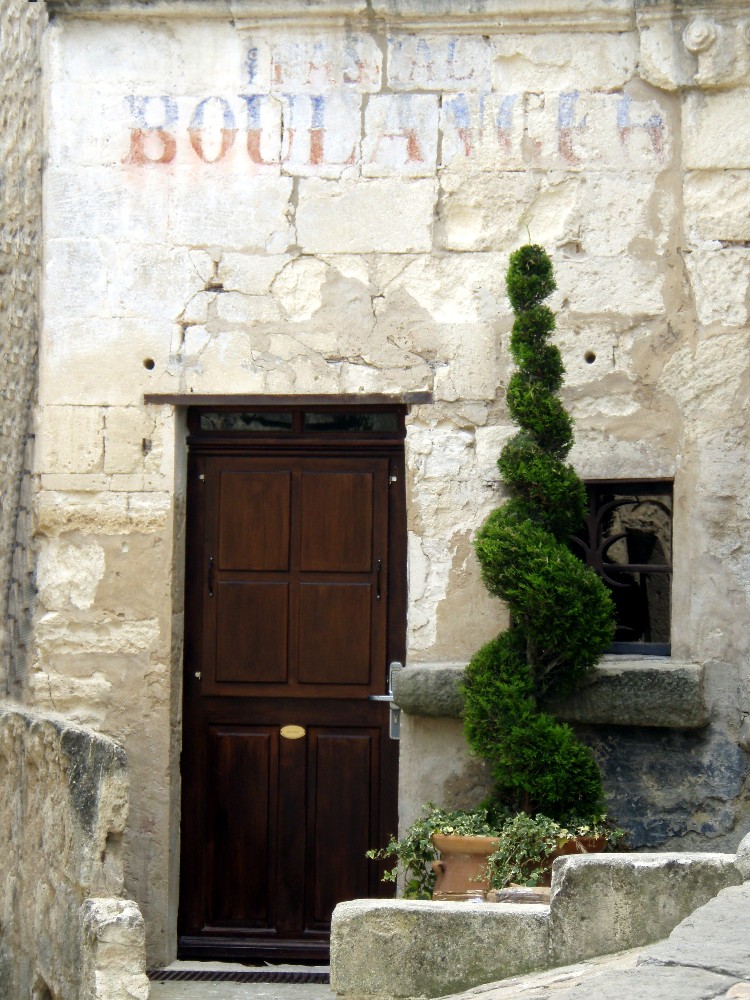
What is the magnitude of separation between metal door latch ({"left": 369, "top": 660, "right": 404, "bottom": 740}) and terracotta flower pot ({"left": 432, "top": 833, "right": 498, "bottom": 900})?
0.77 meters

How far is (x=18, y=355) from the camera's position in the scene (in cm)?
603

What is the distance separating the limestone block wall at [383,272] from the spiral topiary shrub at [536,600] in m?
0.37

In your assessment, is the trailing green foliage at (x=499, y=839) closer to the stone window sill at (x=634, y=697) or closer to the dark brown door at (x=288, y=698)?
the stone window sill at (x=634, y=697)

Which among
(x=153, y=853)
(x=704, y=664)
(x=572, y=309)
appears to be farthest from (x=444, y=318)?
(x=153, y=853)

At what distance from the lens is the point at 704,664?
18.2 feet

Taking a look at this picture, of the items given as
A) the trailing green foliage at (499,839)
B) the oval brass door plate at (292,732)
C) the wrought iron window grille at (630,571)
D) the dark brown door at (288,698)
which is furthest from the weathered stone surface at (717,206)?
the oval brass door plate at (292,732)

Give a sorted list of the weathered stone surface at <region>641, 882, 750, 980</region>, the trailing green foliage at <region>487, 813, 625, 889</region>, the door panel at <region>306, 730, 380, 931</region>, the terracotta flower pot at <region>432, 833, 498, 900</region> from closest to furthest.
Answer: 1. the weathered stone surface at <region>641, 882, 750, 980</region>
2. the trailing green foliage at <region>487, 813, 625, 889</region>
3. the terracotta flower pot at <region>432, 833, 498, 900</region>
4. the door panel at <region>306, 730, 380, 931</region>

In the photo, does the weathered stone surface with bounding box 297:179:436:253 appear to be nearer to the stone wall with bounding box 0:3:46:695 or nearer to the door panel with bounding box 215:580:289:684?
the stone wall with bounding box 0:3:46:695

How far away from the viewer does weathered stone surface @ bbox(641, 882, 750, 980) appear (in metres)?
2.84

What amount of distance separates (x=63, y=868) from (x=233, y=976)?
126 cm

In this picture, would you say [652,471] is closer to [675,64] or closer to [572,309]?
[572,309]

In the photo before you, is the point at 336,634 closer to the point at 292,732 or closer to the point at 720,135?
the point at 292,732

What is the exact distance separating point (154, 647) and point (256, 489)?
0.81 m

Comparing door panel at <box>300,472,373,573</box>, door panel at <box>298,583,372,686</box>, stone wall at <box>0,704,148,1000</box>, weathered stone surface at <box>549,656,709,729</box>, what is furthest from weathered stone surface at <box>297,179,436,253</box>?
stone wall at <box>0,704,148,1000</box>
